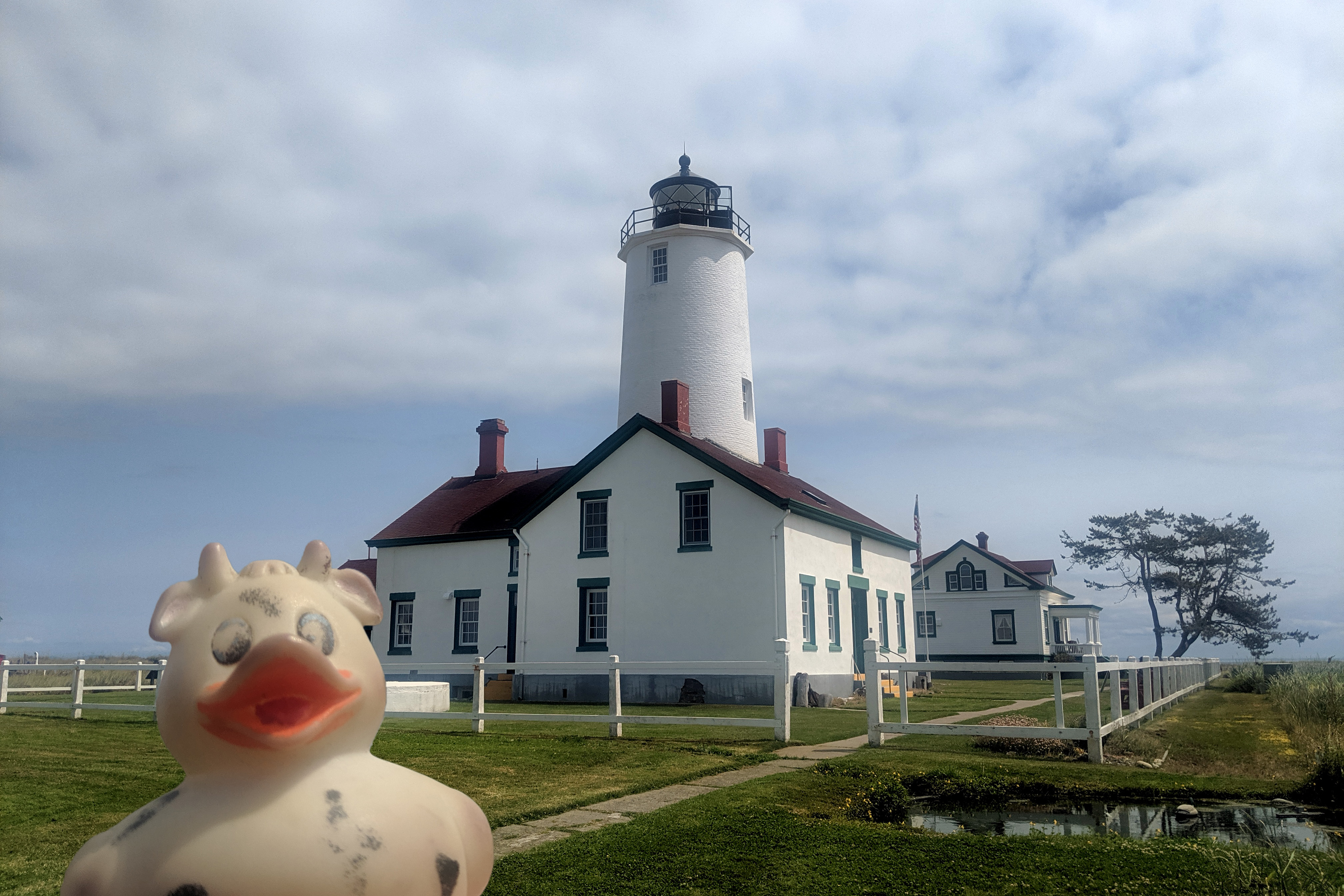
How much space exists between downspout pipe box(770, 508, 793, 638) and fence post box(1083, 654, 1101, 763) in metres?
9.38

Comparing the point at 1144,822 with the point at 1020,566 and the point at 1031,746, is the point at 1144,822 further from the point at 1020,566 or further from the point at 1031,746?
the point at 1020,566

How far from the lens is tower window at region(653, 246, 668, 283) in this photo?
26.8 m

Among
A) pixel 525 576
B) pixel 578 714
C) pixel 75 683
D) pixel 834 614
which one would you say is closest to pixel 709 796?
pixel 578 714

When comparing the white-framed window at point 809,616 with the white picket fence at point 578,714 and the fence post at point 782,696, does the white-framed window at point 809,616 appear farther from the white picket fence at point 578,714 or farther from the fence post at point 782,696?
the fence post at point 782,696

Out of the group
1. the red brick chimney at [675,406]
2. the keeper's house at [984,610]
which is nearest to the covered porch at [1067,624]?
the keeper's house at [984,610]

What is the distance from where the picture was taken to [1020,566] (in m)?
51.6

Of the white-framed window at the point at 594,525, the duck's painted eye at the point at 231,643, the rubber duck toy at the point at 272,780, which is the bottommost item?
the rubber duck toy at the point at 272,780

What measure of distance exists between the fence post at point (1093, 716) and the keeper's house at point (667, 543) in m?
8.72

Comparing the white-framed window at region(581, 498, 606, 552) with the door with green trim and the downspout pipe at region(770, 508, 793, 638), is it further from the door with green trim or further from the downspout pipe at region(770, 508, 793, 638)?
the door with green trim

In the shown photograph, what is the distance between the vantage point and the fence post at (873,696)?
12359mm

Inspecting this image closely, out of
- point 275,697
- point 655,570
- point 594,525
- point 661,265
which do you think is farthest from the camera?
point 661,265

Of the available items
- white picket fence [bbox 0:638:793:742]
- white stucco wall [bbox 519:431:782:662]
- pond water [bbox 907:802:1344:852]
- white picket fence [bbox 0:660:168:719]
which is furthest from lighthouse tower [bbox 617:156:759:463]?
pond water [bbox 907:802:1344:852]

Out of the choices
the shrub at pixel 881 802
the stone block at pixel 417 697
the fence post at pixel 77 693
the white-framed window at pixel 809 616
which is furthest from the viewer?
the white-framed window at pixel 809 616

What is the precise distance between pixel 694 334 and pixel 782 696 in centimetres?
1504
